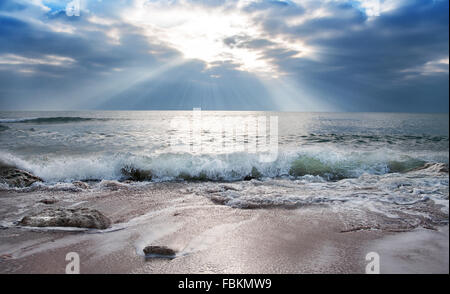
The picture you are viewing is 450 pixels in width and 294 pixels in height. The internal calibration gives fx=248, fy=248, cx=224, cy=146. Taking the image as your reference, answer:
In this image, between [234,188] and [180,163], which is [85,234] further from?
[180,163]

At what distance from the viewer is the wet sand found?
2.36 metres

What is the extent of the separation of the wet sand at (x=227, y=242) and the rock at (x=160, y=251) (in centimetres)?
8

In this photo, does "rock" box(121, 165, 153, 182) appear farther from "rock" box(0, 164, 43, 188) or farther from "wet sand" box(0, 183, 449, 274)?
"wet sand" box(0, 183, 449, 274)

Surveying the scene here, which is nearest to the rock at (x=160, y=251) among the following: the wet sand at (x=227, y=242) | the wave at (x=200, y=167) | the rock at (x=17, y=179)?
the wet sand at (x=227, y=242)

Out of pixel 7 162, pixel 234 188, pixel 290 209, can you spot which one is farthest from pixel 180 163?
pixel 7 162

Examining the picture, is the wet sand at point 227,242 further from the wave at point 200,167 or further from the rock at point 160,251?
the wave at point 200,167

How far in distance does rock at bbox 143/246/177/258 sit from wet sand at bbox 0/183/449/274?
83 millimetres

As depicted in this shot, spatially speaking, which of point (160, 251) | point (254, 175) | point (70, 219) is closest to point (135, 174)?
point (254, 175)

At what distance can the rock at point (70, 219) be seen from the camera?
11.4 feet

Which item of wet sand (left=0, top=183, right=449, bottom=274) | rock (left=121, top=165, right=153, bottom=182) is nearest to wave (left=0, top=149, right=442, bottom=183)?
rock (left=121, top=165, right=153, bottom=182)

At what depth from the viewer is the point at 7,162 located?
28.1ft

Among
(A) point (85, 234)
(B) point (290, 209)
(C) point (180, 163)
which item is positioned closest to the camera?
(A) point (85, 234)
